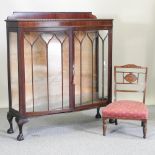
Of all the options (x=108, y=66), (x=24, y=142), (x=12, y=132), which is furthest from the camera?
(x=108, y=66)

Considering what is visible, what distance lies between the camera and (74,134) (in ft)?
11.2

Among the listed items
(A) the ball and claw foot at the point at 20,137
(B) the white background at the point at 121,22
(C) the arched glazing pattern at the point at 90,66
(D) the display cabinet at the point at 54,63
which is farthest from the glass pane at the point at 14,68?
(B) the white background at the point at 121,22

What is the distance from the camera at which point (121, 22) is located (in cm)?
443

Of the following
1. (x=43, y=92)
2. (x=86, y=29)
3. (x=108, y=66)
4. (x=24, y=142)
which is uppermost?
(x=86, y=29)

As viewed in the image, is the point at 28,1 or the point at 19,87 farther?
the point at 28,1

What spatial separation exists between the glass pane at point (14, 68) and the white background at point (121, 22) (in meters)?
1.03

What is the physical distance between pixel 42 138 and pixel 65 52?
0.87 meters

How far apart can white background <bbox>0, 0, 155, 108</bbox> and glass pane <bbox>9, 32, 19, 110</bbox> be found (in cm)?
103

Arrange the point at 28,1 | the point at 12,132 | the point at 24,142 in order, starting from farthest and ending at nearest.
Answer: the point at 28,1 < the point at 12,132 < the point at 24,142

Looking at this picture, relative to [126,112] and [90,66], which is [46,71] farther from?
[126,112]

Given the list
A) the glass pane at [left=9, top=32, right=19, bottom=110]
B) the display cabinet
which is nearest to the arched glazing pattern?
the display cabinet

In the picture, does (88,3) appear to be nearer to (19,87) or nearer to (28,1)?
(28,1)

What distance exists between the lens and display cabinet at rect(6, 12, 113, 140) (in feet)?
10.5

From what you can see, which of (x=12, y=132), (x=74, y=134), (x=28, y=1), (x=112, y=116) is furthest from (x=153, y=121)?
(x=28, y=1)
